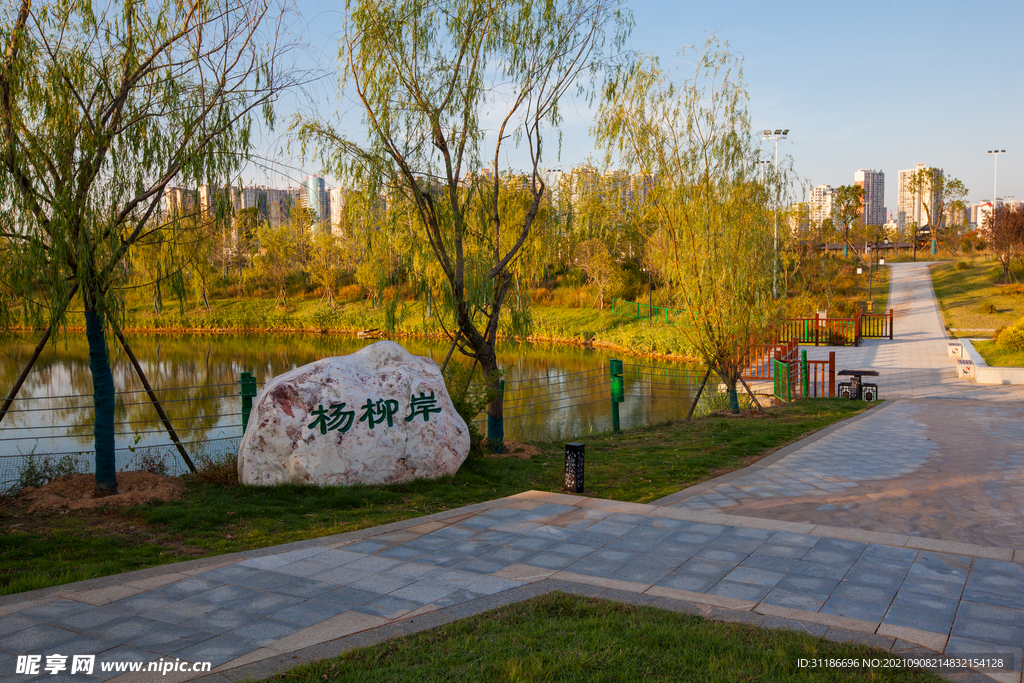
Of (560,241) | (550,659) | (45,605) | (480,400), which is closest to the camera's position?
(550,659)

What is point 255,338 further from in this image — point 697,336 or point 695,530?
point 695,530

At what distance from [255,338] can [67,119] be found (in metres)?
27.0

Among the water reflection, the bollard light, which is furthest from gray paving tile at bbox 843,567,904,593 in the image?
the water reflection

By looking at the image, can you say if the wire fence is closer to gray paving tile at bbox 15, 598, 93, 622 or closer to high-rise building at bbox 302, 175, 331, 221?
high-rise building at bbox 302, 175, 331, 221

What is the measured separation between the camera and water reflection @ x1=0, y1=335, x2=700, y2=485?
10273 mm

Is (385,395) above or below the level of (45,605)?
above

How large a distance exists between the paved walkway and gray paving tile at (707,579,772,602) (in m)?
0.01

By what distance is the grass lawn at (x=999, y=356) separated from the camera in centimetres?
1772

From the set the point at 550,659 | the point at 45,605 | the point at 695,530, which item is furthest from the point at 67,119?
the point at 695,530

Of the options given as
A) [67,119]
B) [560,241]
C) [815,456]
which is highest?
[67,119]

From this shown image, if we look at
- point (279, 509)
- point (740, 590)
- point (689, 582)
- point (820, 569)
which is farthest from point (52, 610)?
point (820, 569)

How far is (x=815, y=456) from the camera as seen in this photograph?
8.39 meters

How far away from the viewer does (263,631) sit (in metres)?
3.62

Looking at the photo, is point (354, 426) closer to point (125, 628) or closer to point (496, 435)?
point (496, 435)
